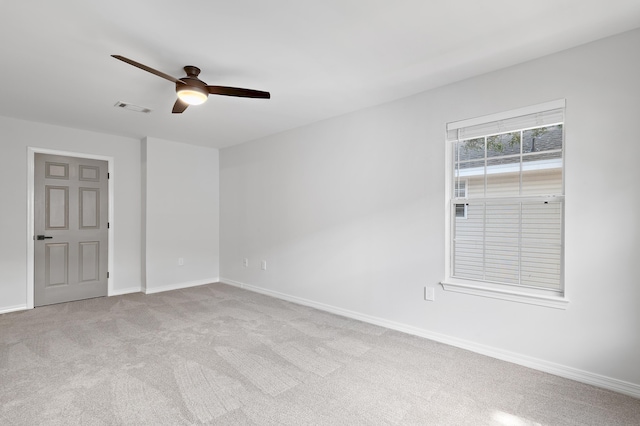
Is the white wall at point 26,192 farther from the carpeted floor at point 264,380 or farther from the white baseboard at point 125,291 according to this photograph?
the carpeted floor at point 264,380

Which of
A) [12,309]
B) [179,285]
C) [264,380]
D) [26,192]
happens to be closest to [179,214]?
[179,285]

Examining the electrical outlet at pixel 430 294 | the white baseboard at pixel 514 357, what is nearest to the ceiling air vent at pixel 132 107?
the white baseboard at pixel 514 357

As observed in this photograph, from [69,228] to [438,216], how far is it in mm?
4868

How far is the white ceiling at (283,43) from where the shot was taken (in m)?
1.92

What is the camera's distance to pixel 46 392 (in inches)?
83.4

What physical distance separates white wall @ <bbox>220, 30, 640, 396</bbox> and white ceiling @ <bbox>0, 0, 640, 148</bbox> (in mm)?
289

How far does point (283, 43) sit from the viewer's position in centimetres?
228

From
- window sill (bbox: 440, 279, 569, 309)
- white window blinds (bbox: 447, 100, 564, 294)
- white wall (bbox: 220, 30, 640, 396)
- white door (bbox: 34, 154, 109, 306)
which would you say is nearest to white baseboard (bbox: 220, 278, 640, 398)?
white wall (bbox: 220, 30, 640, 396)

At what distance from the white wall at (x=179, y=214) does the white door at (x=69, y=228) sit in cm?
60

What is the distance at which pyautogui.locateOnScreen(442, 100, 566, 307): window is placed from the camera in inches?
97.3

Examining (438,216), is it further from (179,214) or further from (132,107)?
(179,214)

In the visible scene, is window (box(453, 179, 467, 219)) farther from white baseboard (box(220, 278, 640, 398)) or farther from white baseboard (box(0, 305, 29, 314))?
white baseboard (box(0, 305, 29, 314))

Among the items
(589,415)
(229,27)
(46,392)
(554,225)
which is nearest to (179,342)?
(46,392)

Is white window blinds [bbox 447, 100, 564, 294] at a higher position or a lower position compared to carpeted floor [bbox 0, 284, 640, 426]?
higher
